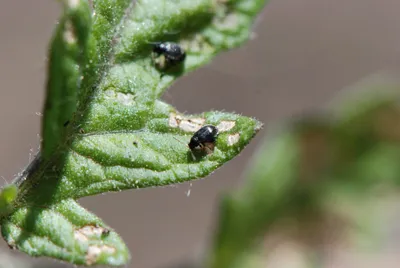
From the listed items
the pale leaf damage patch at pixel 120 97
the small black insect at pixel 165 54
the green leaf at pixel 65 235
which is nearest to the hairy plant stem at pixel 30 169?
the green leaf at pixel 65 235

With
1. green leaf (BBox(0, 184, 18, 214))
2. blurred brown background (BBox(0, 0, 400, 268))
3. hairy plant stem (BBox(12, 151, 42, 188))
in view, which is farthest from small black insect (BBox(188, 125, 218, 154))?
blurred brown background (BBox(0, 0, 400, 268))

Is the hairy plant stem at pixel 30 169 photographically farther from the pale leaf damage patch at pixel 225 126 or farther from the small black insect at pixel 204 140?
the pale leaf damage patch at pixel 225 126

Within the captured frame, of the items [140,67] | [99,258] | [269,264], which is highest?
[269,264]

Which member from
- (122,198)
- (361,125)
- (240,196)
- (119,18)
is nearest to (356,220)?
(361,125)

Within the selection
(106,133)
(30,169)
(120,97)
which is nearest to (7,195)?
(30,169)

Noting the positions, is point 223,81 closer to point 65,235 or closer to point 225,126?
point 225,126

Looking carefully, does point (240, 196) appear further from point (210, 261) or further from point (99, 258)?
point (99, 258)
